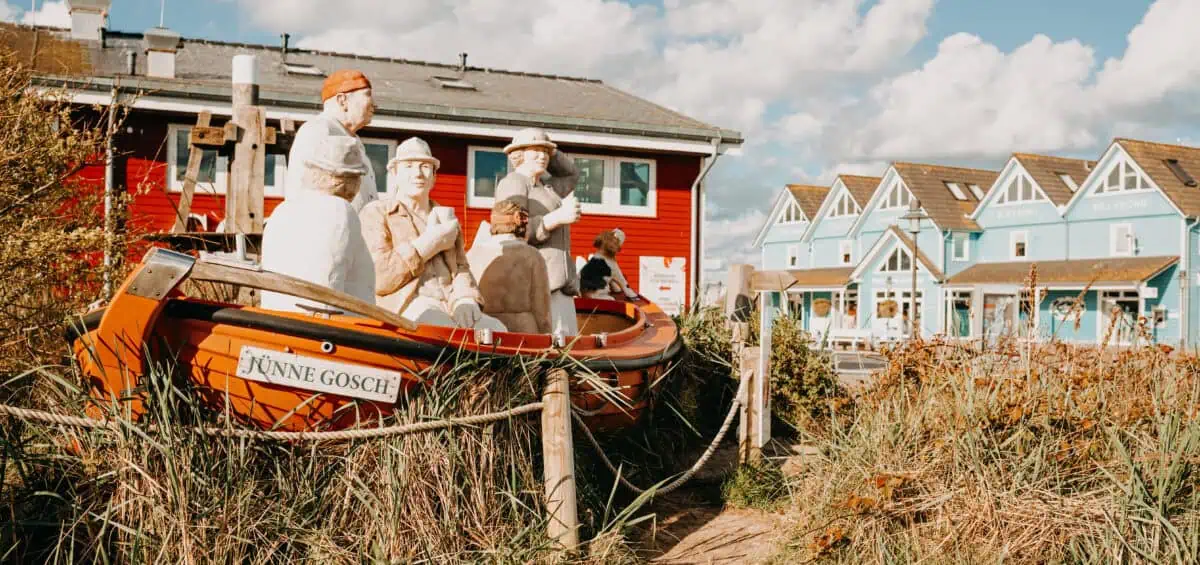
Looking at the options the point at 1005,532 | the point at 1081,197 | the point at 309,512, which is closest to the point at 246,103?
the point at 309,512

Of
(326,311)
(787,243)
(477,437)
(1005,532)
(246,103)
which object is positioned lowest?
(1005,532)

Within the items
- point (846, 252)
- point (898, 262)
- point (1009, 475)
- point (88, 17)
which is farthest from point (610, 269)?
point (846, 252)

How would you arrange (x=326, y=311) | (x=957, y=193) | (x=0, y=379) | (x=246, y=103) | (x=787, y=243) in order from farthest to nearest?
(x=787, y=243)
(x=957, y=193)
(x=246, y=103)
(x=0, y=379)
(x=326, y=311)

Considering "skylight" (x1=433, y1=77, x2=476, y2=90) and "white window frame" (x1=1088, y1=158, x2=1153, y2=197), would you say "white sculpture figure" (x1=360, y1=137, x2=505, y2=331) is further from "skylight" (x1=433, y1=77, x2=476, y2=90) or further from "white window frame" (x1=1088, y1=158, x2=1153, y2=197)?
"white window frame" (x1=1088, y1=158, x2=1153, y2=197)

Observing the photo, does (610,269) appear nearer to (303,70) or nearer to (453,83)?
(453,83)

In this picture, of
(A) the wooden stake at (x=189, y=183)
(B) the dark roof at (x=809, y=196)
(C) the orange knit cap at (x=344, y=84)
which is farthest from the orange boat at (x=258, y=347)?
(B) the dark roof at (x=809, y=196)

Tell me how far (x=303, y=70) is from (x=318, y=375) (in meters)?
15.3

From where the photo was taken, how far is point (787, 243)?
57438mm

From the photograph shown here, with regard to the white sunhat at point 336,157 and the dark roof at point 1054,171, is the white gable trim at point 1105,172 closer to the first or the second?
the dark roof at point 1054,171

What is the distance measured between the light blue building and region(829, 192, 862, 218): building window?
109 millimetres

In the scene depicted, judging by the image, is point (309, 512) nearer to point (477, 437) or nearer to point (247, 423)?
point (247, 423)

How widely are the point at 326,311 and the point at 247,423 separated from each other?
565 mm

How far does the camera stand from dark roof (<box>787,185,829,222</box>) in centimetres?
5638

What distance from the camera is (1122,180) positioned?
3938cm
